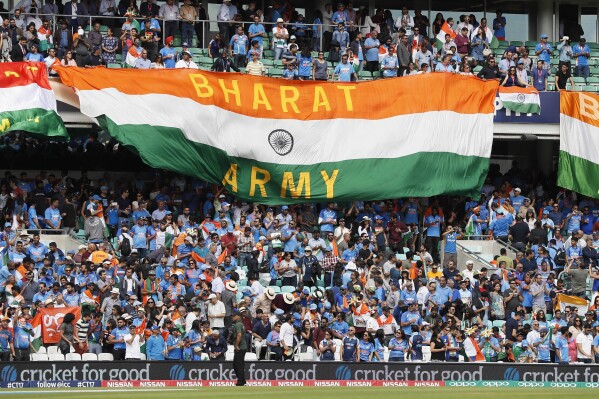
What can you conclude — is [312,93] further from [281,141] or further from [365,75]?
[365,75]

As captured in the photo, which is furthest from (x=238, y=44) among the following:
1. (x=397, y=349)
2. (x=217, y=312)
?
(x=397, y=349)

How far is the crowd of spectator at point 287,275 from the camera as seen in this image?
3005 centimetres

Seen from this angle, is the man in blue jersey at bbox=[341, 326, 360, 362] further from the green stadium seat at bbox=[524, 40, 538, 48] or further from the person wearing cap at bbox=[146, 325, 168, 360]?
the green stadium seat at bbox=[524, 40, 538, 48]

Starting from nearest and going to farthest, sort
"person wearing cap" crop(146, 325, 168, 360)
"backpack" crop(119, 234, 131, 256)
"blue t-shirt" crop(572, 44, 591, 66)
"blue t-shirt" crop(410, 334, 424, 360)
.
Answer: "person wearing cap" crop(146, 325, 168, 360) → "blue t-shirt" crop(410, 334, 424, 360) → "backpack" crop(119, 234, 131, 256) → "blue t-shirt" crop(572, 44, 591, 66)

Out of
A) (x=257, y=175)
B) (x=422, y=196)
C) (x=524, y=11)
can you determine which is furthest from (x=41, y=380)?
(x=524, y=11)

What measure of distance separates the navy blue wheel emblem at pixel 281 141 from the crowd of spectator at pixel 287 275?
1.48 metres

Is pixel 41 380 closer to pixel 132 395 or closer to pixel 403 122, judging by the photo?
pixel 132 395

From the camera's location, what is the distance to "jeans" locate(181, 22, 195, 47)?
1468 inches

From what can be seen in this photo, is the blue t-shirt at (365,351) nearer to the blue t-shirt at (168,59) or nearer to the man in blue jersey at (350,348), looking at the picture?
the man in blue jersey at (350,348)

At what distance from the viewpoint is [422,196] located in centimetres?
3594

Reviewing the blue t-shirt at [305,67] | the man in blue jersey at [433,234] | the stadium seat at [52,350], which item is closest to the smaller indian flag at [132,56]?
the blue t-shirt at [305,67]

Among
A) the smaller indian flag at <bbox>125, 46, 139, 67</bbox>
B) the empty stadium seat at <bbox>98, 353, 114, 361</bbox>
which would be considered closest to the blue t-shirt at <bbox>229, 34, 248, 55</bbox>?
the smaller indian flag at <bbox>125, 46, 139, 67</bbox>

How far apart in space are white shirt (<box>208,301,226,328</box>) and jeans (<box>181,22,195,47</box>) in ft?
30.3

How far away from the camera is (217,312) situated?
30547 millimetres
